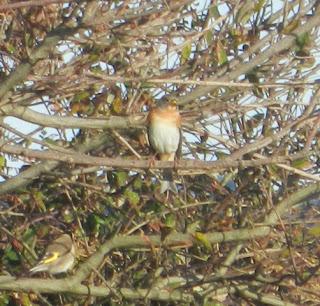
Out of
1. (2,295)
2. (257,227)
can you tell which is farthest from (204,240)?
(2,295)

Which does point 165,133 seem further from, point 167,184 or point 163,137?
point 167,184

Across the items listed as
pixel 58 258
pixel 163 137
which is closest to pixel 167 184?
pixel 163 137

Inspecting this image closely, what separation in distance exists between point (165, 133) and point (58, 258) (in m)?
0.89

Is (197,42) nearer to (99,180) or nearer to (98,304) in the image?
(99,180)

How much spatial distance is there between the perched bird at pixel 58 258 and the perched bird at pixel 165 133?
21.6 inches

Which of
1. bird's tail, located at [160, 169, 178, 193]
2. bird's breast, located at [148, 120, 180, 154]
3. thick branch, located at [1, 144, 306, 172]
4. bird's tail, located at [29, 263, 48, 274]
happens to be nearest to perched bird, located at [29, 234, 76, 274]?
bird's tail, located at [29, 263, 48, 274]

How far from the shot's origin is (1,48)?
4883 millimetres

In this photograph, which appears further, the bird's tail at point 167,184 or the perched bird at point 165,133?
the bird's tail at point 167,184

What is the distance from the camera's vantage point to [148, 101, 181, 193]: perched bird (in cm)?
530

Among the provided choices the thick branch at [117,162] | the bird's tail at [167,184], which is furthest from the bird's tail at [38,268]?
the thick branch at [117,162]

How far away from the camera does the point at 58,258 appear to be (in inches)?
210

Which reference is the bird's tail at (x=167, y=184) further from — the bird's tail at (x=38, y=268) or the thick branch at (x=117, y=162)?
the thick branch at (x=117, y=162)

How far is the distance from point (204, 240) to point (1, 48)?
1.22 m

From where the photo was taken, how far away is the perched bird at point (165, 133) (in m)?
5.30
